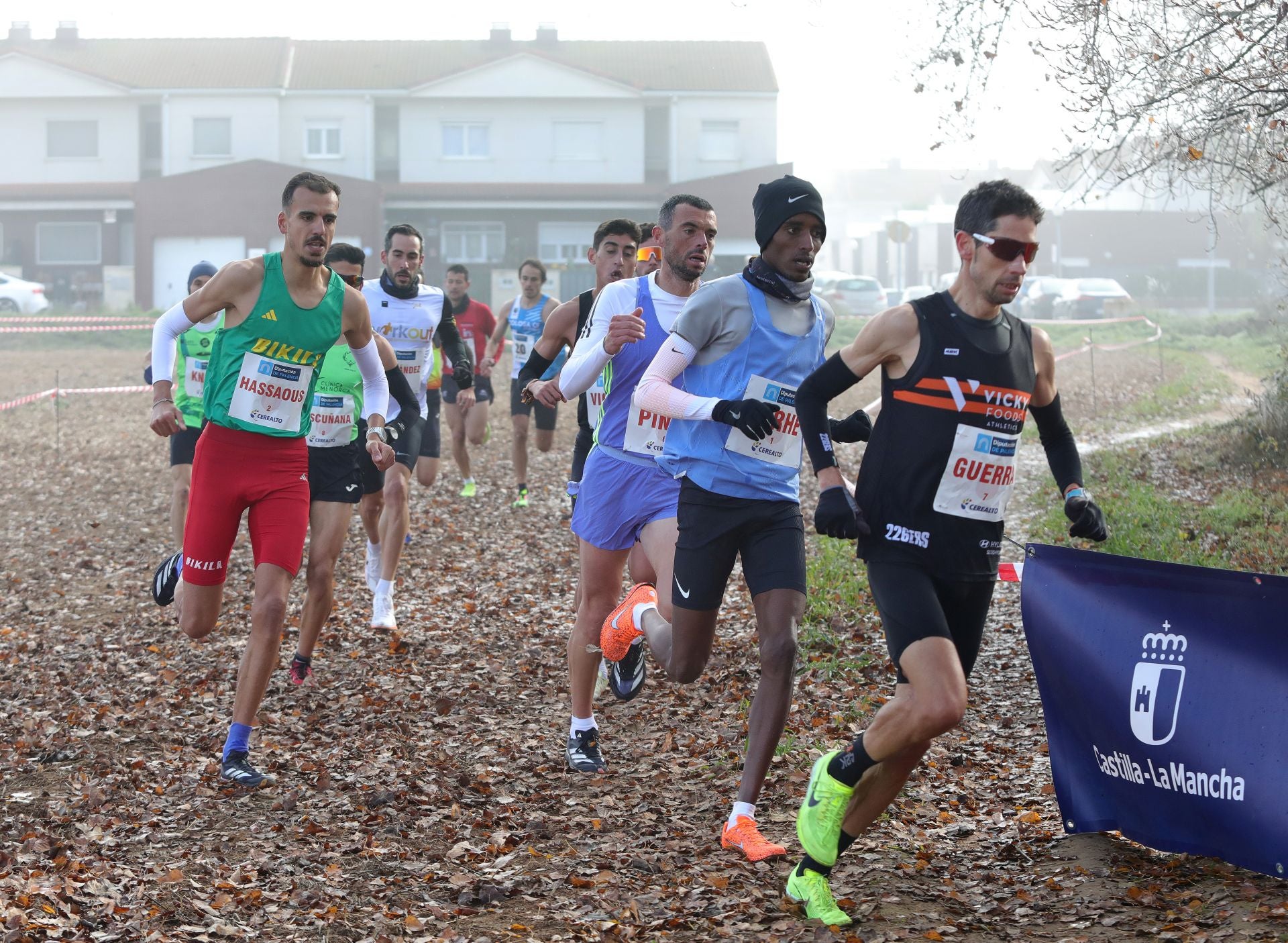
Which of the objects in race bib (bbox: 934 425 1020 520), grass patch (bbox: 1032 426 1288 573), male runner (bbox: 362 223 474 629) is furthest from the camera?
grass patch (bbox: 1032 426 1288 573)

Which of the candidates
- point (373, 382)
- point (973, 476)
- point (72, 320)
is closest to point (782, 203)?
point (973, 476)

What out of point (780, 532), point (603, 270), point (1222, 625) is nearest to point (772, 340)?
point (780, 532)

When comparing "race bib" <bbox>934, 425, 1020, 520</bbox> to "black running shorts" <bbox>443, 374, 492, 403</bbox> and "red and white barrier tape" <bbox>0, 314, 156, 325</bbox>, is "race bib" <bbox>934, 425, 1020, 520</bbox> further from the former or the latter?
"red and white barrier tape" <bbox>0, 314, 156, 325</bbox>

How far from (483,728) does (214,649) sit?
8.70ft

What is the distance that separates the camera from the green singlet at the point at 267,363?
6441 millimetres

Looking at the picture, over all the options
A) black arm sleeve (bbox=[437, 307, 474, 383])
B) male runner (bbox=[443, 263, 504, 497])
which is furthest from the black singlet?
male runner (bbox=[443, 263, 504, 497])

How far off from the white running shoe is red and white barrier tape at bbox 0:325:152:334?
1086 inches

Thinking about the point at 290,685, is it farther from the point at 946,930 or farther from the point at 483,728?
the point at 946,930

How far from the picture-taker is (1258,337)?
40.0 metres

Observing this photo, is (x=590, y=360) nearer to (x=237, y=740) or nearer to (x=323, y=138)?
(x=237, y=740)

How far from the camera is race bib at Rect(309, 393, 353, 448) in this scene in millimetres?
8148

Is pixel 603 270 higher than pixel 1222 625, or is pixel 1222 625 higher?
pixel 603 270

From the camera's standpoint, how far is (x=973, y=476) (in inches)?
183

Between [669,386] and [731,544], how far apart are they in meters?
0.66
